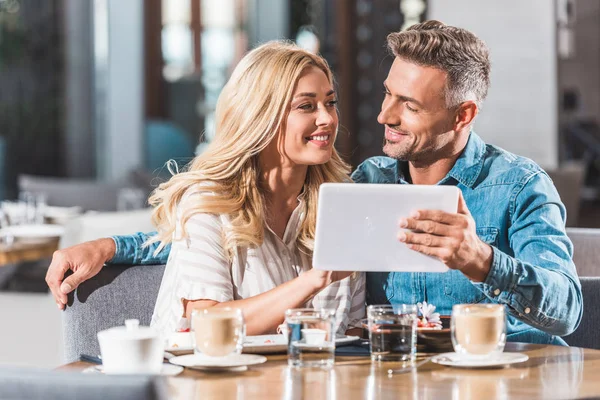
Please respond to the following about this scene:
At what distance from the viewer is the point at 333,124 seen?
2.21 m

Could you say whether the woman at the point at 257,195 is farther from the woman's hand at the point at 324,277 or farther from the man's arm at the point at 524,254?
the man's arm at the point at 524,254

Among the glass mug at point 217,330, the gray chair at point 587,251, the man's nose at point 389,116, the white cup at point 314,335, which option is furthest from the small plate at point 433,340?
the gray chair at point 587,251

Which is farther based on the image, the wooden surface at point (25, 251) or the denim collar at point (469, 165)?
the wooden surface at point (25, 251)

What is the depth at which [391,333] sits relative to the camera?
5.37 ft

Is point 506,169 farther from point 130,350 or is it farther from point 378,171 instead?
point 130,350

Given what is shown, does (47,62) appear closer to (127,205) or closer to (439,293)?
(127,205)

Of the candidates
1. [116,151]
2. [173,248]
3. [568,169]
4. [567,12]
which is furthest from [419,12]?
[173,248]

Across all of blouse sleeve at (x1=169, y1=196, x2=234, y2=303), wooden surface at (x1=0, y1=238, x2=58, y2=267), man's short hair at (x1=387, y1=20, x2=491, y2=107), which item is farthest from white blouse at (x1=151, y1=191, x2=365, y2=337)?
wooden surface at (x1=0, y1=238, x2=58, y2=267)

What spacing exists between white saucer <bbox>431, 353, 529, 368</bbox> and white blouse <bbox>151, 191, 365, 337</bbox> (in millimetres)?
511

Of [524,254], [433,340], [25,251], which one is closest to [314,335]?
[433,340]

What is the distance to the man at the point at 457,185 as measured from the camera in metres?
1.99

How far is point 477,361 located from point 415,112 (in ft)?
2.71

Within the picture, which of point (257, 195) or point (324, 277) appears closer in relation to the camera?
point (324, 277)

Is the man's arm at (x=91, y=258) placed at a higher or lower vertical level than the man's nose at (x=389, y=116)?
lower
